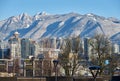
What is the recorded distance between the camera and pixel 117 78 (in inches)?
966

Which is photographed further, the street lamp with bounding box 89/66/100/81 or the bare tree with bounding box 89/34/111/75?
the bare tree with bounding box 89/34/111/75

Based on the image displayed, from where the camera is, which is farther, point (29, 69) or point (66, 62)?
point (29, 69)

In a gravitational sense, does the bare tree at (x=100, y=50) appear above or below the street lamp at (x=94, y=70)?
above

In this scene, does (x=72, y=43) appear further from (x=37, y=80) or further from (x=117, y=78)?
(x=117, y=78)

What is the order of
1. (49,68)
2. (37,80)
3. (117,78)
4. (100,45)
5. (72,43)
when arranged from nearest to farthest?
1. (117,78)
2. (37,80)
3. (100,45)
4. (72,43)
5. (49,68)

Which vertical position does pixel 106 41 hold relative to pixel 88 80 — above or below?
above

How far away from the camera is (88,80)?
37312mm

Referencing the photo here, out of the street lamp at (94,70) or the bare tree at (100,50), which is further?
the bare tree at (100,50)

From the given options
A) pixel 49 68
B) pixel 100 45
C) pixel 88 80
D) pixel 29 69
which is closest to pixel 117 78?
pixel 88 80

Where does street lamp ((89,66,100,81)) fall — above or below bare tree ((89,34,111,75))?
below

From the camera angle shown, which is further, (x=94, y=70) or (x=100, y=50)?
(x=100, y=50)

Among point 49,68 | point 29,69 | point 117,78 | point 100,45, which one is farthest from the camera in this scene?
point 29,69

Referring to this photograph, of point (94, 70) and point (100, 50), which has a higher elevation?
point (100, 50)

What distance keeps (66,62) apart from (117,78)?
21118mm
